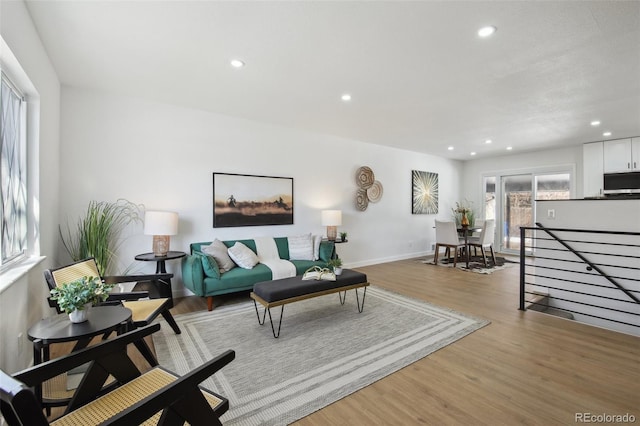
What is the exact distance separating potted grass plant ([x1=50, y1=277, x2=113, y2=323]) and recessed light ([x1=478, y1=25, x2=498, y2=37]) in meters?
3.28

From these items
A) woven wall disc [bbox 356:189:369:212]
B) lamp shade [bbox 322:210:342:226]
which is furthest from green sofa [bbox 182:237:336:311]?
woven wall disc [bbox 356:189:369:212]

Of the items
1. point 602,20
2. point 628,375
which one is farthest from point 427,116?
point 628,375

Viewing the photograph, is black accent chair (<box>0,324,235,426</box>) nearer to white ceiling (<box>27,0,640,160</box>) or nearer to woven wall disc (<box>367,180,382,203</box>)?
white ceiling (<box>27,0,640,160</box>)

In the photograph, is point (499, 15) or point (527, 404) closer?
point (527, 404)

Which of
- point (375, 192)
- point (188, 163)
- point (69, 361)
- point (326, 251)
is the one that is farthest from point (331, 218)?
point (69, 361)

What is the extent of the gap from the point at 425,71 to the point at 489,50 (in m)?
0.58

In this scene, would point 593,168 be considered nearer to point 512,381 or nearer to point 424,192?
point 424,192

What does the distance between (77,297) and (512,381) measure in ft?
9.51

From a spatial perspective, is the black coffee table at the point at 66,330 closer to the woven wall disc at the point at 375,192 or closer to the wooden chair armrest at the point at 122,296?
the wooden chair armrest at the point at 122,296

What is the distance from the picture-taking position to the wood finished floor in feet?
5.83

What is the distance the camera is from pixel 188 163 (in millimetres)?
4164

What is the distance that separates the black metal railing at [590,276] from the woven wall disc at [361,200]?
2.99 metres

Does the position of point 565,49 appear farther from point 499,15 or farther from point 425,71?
point 425,71

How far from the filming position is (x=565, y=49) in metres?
2.58
